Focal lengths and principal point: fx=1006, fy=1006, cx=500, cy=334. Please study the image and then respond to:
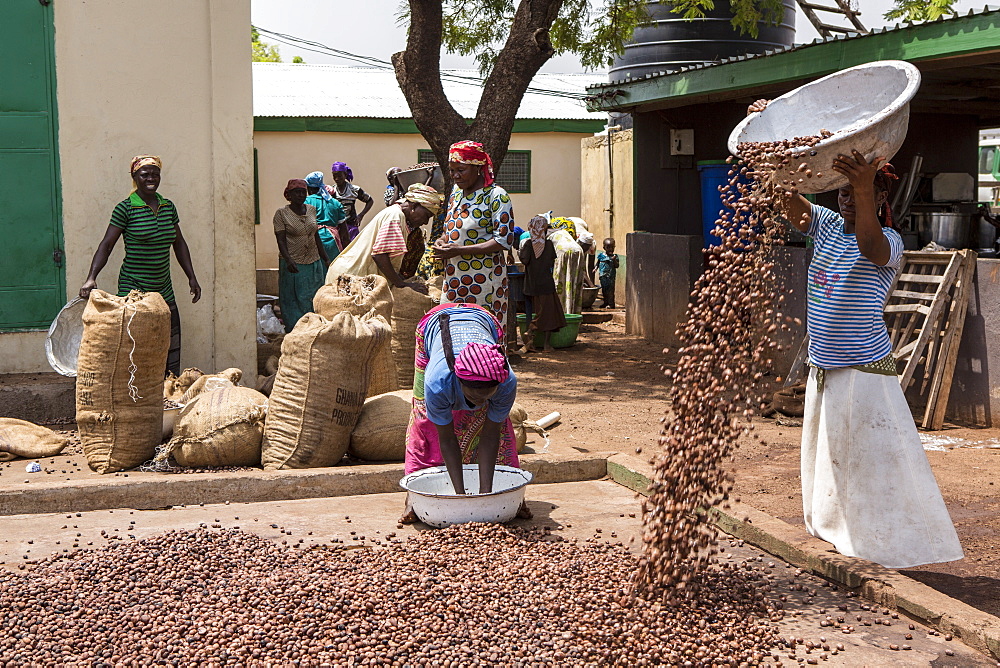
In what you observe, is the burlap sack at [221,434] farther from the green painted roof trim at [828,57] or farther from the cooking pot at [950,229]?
the cooking pot at [950,229]

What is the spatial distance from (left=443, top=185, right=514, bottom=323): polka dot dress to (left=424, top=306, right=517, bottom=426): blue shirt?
158 cm

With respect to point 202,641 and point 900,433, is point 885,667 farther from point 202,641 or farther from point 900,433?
point 202,641

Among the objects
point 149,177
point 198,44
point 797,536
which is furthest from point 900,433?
point 198,44

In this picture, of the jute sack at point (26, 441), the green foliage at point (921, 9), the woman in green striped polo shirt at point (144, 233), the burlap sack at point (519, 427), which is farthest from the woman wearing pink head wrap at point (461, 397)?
the green foliage at point (921, 9)

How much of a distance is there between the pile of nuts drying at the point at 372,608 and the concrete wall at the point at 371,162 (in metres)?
12.7

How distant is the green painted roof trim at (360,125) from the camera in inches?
648

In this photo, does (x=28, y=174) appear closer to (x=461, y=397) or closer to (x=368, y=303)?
(x=368, y=303)

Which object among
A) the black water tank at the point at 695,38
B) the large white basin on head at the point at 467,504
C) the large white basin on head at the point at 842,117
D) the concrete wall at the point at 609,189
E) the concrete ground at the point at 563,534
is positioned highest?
the black water tank at the point at 695,38

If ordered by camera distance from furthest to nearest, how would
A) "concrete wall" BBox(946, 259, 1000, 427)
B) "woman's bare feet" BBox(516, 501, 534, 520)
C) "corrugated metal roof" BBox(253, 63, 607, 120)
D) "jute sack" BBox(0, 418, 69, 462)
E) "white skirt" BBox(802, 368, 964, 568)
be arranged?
"corrugated metal roof" BBox(253, 63, 607, 120) < "concrete wall" BBox(946, 259, 1000, 427) < "jute sack" BBox(0, 418, 69, 462) < "woman's bare feet" BBox(516, 501, 534, 520) < "white skirt" BBox(802, 368, 964, 568)

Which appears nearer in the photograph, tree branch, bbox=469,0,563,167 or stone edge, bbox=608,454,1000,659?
stone edge, bbox=608,454,1000,659

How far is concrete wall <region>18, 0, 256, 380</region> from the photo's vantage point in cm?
727

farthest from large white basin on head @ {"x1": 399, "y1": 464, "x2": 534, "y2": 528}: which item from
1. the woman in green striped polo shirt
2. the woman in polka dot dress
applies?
the woman in green striped polo shirt

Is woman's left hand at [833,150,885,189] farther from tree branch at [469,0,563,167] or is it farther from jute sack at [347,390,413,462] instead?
tree branch at [469,0,563,167]

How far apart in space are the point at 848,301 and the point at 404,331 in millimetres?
3770
